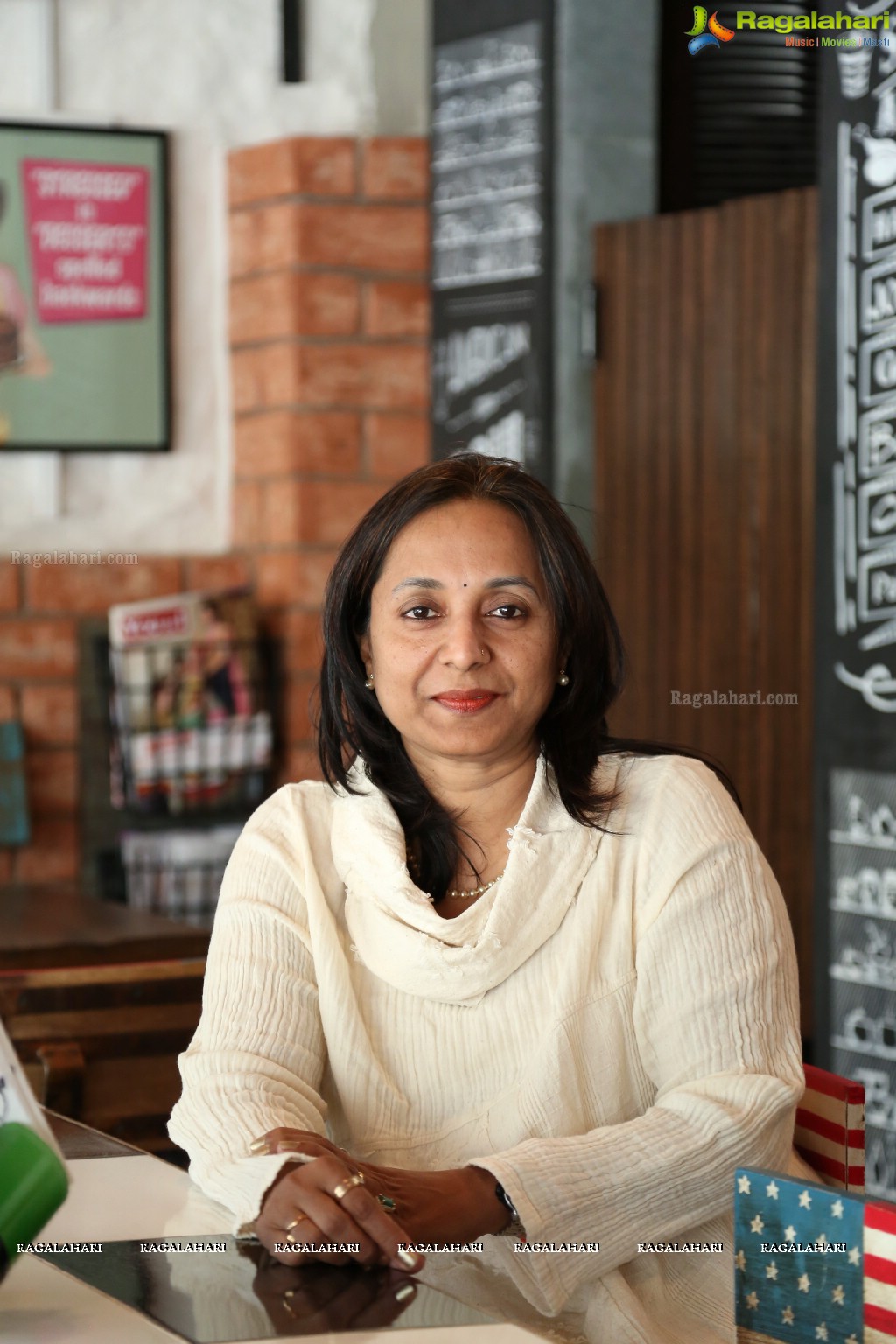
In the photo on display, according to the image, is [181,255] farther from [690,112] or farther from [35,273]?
[690,112]

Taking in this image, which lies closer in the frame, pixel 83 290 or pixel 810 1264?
pixel 810 1264

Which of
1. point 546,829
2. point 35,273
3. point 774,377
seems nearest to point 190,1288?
point 546,829

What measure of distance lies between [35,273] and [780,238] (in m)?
1.41

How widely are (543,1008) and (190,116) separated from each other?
2.28 metres

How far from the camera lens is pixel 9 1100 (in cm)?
98

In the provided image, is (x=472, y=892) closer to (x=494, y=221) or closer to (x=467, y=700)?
(x=467, y=700)

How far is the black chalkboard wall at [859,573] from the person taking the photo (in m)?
2.45

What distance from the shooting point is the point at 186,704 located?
3.09m

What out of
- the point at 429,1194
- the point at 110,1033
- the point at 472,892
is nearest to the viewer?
the point at 429,1194

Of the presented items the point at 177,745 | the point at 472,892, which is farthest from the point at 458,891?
the point at 177,745

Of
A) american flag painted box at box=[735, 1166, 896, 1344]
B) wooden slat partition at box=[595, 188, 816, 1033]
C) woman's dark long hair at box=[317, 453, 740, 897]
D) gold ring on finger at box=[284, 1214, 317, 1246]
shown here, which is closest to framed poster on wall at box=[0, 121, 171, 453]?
wooden slat partition at box=[595, 188, 816, 1033]

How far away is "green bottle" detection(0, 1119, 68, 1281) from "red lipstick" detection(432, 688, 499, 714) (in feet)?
2.36

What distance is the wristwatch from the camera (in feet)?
4.44

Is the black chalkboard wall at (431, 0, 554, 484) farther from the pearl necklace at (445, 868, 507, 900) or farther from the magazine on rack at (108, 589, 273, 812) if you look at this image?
the pearl necklace at (445, 868, 507, 900)
